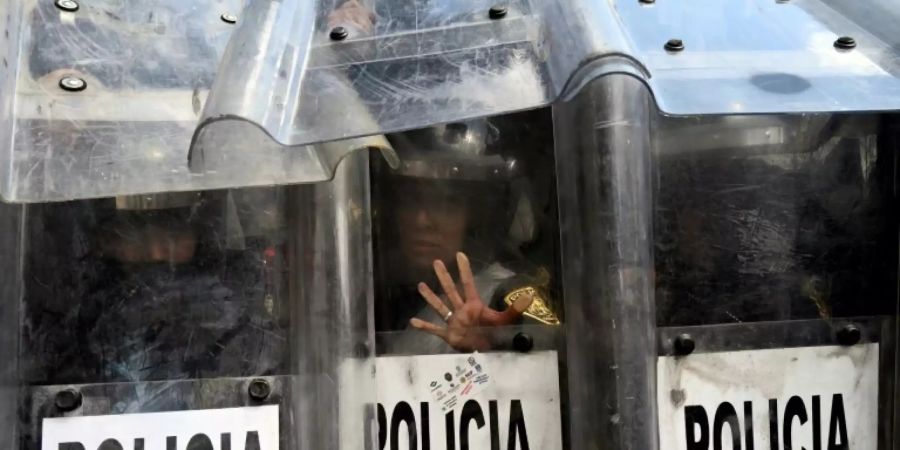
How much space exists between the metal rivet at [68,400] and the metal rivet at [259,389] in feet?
0.79

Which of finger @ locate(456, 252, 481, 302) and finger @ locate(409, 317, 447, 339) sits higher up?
finger @ locate(456, 252, 481, 302)

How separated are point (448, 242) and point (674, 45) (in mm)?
447

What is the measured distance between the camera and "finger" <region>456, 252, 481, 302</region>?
3.91 feet

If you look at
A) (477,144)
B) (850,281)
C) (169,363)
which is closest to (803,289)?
(850,281)

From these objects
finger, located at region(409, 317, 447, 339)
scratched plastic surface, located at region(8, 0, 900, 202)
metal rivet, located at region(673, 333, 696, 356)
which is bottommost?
metal rivet, located at region(673, 333, 696, 356)

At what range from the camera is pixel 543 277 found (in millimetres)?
1204

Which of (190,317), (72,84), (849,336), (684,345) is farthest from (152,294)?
(849,336)

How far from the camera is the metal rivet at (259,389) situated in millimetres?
1156

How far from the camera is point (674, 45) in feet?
3.78

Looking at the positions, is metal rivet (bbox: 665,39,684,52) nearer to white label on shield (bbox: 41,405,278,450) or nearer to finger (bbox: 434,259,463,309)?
finger (bbox: 434,259,463,309)

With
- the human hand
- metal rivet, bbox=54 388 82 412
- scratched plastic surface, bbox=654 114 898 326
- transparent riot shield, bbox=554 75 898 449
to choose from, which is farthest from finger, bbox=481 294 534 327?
metal rivet, bbox=54 388 82 412

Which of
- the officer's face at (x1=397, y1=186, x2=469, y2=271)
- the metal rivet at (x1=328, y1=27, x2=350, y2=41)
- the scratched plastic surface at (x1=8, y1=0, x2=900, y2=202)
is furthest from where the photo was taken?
the officer's face at (x1=397, y1=186, x2=469, y2=271)

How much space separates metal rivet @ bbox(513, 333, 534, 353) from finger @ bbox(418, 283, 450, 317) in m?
0.11

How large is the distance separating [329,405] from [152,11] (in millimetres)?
716
